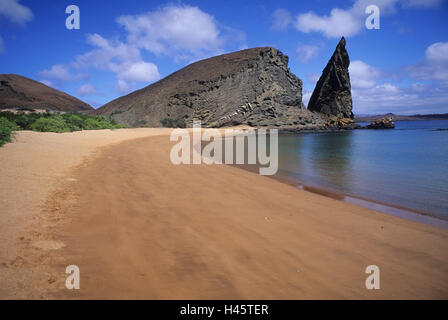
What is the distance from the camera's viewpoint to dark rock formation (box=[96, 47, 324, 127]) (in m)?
45.7

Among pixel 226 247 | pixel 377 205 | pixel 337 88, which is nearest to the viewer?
pixel 226 247

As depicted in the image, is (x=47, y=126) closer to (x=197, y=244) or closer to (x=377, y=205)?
(x=197, y=244)

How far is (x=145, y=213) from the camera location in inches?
157

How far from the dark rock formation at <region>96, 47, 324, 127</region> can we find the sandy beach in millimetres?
40583

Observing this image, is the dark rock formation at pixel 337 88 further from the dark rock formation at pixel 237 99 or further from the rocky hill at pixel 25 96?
the rocky hill at pixel 25 96

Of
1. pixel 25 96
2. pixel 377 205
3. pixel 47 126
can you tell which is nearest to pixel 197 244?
pixel 377 205

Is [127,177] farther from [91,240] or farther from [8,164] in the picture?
[91,240]

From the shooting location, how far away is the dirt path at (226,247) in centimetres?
229

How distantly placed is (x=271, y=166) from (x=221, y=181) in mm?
4124

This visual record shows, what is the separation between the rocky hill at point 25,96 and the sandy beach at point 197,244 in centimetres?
6639

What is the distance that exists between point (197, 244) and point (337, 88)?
233 feet

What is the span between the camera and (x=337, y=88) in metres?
64.8

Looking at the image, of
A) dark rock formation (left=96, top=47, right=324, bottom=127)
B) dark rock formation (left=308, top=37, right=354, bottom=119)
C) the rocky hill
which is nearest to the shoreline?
dark rock formation (left=96, top=47, right=324, bottom=127)
